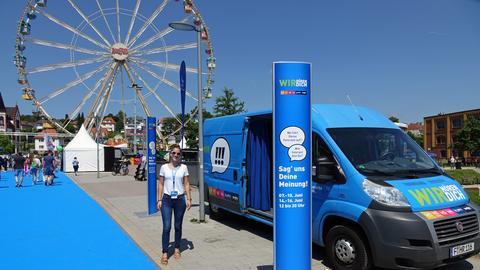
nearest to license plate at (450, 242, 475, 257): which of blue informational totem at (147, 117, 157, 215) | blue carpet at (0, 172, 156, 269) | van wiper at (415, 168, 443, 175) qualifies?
van wiper at (415, 168, 443, 175)

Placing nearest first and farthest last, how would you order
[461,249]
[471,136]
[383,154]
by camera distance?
[461,249], [383,154], [471,136]

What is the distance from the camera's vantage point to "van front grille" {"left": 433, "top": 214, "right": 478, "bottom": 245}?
16.5 ft

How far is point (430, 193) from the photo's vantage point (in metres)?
5.32

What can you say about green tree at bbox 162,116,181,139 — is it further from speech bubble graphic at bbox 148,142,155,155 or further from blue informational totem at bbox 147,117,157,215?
speech bubble graphic at bbox 148,142,155,155

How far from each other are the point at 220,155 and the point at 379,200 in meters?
4.63

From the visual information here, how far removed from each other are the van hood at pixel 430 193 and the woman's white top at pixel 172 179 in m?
2.97

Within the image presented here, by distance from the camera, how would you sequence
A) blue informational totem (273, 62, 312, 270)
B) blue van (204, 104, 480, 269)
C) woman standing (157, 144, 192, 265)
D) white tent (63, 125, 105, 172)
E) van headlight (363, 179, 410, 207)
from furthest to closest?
white tent (63, 125, 105, 172)
woman standing (157, 144, 192, 265)
van headlight (363, 179, 410, 207)
blue van (204, 104, 480, 269)
blue informational totem (273, 62, 312, 270)

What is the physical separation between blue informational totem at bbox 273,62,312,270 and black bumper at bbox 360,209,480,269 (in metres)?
0.88

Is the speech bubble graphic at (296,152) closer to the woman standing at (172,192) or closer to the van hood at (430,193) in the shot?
the van hood at (430,193)

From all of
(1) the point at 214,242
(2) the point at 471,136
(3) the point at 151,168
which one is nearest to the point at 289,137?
(1) the point at 214,242

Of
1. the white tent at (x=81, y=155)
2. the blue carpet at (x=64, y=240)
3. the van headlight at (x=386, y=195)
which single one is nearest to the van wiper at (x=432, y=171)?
the van headlight at (x=386, y=195)

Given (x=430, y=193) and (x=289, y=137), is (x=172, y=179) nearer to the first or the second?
(x=289, y=137)

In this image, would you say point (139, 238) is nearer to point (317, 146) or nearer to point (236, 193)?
point (236, 193)

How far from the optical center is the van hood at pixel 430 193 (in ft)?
16.9
